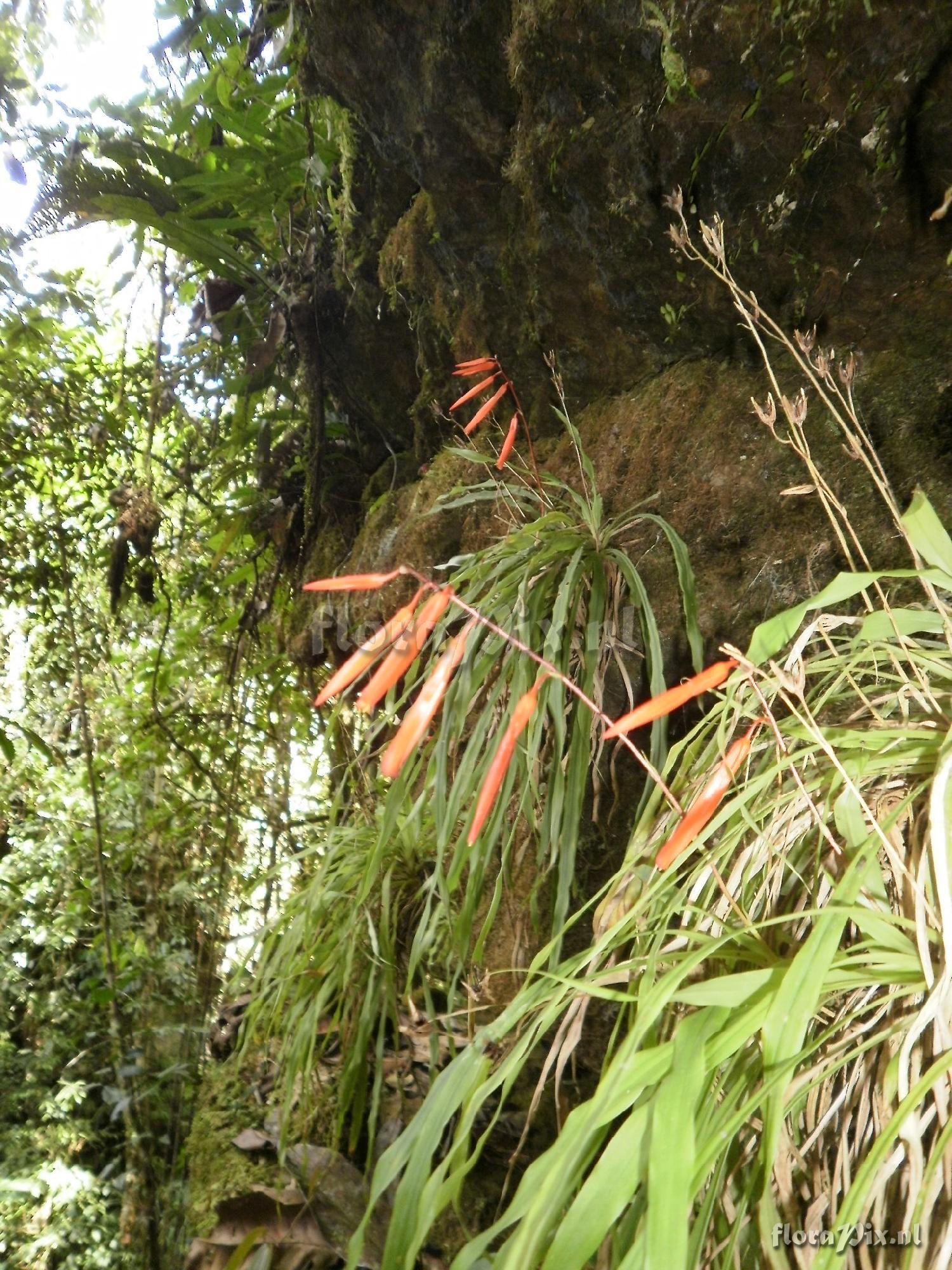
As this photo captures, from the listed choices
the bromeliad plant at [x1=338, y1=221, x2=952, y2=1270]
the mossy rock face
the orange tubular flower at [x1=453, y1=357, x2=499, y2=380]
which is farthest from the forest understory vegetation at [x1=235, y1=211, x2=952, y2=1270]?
the orange tubular flower at [x1=453, y1=357, x2=499, y2=380]

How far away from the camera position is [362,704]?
488 mm

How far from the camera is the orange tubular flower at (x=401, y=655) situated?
49cm

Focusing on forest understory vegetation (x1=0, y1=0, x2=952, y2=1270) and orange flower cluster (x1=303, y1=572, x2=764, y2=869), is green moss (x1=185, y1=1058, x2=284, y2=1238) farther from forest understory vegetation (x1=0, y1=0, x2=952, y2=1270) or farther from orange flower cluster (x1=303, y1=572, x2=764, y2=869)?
orange flower cluster (x1=303, y1=572, x2=764, y2=869)

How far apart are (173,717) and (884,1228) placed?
2.18m

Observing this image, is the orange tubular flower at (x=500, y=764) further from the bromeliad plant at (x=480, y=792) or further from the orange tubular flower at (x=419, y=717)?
the bromeliad plant at (x=480, y=792)

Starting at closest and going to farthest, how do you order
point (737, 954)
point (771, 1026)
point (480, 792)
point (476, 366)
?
point (771, 1026)
point (737, 954)
point (480, 792)
point (476, 366)

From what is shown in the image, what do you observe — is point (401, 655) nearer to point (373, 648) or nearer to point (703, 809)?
point (373, 648)

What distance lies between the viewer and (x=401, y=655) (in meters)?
0.51

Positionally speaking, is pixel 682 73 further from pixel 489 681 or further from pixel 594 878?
pixel 594 878

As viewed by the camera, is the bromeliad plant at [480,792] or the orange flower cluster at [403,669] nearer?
the orange flower cluster at [403,669]

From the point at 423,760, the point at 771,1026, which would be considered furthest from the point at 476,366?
the point at 771,1026

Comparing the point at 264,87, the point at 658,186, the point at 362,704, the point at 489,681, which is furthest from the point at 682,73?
the point at 264,87

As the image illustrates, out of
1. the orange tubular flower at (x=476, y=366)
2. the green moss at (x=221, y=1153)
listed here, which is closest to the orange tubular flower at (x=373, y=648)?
the orange tubular flower at (x=476, y=366)

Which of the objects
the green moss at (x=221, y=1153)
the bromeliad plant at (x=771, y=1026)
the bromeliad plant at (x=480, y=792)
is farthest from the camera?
the green moss at (x=221, y=1153)
